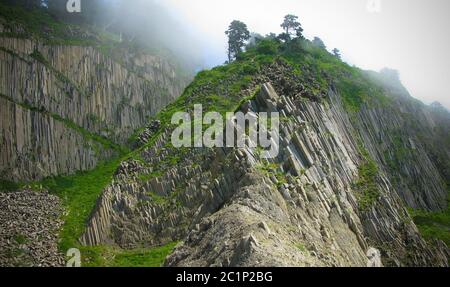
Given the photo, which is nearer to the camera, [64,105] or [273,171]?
[273,171]

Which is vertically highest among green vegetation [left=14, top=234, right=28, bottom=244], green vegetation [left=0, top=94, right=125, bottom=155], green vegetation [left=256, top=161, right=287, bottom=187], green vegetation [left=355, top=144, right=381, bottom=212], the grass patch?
green vegetation [left=0, top=94, right=125, bottom=155]

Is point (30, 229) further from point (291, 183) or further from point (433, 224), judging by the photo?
point (433, 224)

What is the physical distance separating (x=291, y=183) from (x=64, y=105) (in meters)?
60.5

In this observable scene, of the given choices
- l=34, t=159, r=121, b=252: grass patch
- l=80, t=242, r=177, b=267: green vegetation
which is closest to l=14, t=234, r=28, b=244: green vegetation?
l=34, t=159, r=121, b=252: grass patch

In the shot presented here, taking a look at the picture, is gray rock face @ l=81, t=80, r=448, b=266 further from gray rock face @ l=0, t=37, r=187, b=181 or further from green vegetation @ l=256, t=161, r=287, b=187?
gray rock face @ l=0, t=37, r=187, b=181

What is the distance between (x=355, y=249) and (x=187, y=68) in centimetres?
9779

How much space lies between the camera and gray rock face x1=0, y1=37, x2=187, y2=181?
86.5 m

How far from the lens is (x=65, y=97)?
9950 centimetres

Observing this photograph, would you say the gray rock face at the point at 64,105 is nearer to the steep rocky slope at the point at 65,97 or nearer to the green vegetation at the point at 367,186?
the steep rocky slope at the point at 65,97

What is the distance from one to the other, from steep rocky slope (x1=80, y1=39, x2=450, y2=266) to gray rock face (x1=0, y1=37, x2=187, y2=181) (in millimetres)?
20573

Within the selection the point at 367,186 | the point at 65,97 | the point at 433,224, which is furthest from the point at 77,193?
the point at 433,224

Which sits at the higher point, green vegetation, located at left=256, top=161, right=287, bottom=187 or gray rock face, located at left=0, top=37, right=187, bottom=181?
gray rock face, located at left=0, top=37, right=187, bottom=181

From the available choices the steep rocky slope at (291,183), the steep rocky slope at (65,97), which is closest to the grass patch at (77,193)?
the steep rocky slope at (65,97)

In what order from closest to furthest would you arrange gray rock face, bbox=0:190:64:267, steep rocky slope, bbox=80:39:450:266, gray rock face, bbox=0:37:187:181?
steep rocky slope, bbox=80:39:450:266 < gray rock face, bbox=0:190:64:267 < gray rock face, bbox=0:37:187:181
